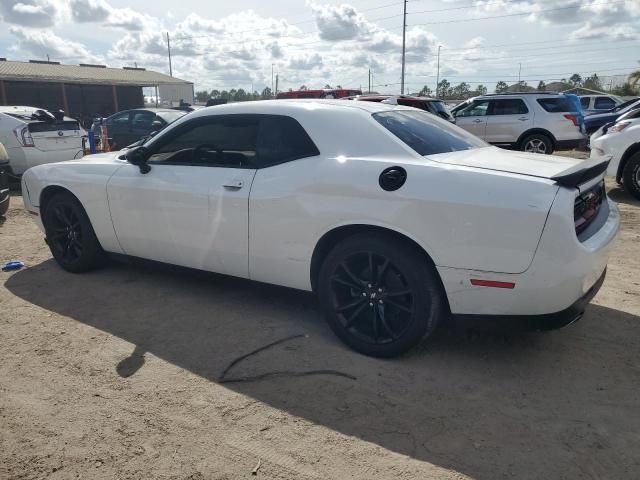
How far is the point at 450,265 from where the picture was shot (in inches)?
116

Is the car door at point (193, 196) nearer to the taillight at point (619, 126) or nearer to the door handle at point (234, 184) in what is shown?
the door handle at point (234, 184)

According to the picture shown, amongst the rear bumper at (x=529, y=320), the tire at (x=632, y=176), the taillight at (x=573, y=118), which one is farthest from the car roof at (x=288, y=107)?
the taillight at (x=573, y=118)

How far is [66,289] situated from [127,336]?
1.32 metres

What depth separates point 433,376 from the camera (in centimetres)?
313

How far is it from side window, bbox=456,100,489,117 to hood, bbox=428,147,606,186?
1092 centimetres

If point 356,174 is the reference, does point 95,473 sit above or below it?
below

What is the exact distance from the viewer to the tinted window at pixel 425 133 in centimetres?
337

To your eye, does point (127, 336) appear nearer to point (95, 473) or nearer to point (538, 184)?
point (95, 473)

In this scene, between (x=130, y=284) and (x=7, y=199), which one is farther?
(x=7, y=199)

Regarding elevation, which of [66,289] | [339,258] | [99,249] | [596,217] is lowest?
[66,289]

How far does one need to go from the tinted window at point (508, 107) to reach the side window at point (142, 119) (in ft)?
29.0

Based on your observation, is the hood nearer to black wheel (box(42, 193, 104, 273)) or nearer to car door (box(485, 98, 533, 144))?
black wheel (box(42, 193, 104, 273))

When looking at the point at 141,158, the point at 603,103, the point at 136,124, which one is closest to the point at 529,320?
the point at 141,158

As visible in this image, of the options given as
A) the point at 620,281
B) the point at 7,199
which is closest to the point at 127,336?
the point at 620,281
